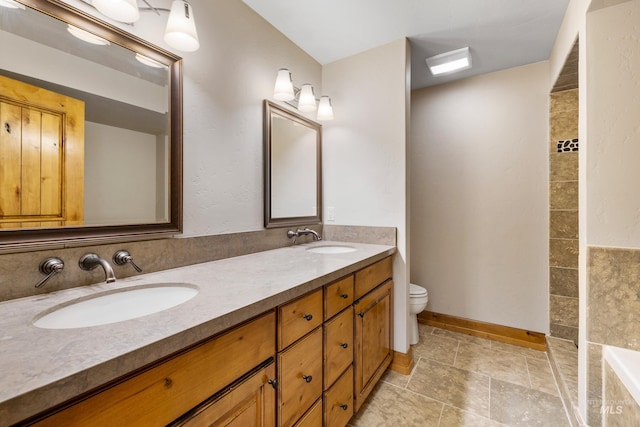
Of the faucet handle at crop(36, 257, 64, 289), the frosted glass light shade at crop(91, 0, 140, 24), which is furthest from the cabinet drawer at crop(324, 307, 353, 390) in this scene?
the frosted glass light shade at crop(91, 0, 140, 24)

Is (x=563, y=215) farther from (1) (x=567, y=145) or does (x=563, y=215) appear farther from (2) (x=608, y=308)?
(2) (x=608, y=308)

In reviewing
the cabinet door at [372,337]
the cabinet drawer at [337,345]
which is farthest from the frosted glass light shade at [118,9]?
the cabinet door at [372,337]

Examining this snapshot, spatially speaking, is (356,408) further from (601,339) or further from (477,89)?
(477,89)

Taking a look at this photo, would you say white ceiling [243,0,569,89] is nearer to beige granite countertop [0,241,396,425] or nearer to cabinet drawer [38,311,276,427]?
beige granite countertop [0,241,396,425]

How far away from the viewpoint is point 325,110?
207 centimetres

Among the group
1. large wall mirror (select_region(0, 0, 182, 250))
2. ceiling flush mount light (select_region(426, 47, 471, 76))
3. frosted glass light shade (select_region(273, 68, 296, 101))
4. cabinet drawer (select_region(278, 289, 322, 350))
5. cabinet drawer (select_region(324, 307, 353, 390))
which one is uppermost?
ceiling flush mount light (select_region(426, 47, 471, 76))

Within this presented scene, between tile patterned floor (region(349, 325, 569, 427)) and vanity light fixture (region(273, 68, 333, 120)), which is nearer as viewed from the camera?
tile patterned floor (region(349, 325, 569, 427))

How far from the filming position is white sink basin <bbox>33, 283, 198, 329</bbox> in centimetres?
81

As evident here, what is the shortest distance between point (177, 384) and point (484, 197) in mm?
2624

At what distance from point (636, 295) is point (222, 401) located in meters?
1.66

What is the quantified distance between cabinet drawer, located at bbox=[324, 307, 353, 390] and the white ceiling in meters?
1.76

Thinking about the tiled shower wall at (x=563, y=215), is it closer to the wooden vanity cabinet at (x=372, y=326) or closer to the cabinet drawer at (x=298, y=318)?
the wooden vanity cabinet at (x=372, y=326)

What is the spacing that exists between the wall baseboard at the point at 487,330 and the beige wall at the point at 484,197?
5 centimetres

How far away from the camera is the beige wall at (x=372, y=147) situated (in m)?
1.97
